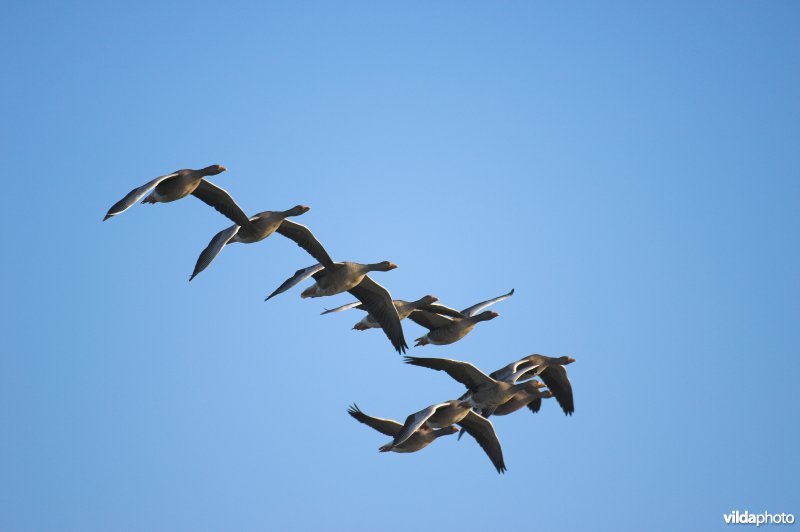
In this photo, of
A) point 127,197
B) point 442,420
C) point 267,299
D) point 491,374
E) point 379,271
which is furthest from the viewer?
point 491,374

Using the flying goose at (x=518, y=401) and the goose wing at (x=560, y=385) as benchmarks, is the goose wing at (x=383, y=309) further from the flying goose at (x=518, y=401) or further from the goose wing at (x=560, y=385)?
the goose wing at (x=560, y=385)

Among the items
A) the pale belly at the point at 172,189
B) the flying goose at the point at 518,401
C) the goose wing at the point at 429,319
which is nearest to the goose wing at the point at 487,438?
the flying goose at the point at 518,401

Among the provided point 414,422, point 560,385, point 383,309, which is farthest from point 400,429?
point 560,385

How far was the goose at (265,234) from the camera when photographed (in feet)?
73.5

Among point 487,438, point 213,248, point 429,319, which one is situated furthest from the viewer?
point 429,319

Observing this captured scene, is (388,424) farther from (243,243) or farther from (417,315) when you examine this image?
(243,243)

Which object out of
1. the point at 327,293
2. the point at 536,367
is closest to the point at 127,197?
the point at 327,293

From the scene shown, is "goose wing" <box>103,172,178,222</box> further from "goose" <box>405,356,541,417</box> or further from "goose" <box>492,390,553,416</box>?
→ "goose" <box>492,390,553,416</box>

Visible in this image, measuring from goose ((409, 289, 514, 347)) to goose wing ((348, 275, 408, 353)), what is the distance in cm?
140

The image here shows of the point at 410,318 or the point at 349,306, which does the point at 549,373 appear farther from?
the point at 349,306

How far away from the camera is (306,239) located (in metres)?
24.5

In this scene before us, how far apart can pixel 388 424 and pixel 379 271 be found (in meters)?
3.36

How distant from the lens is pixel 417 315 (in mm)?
27531

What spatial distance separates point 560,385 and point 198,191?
10669 mm
